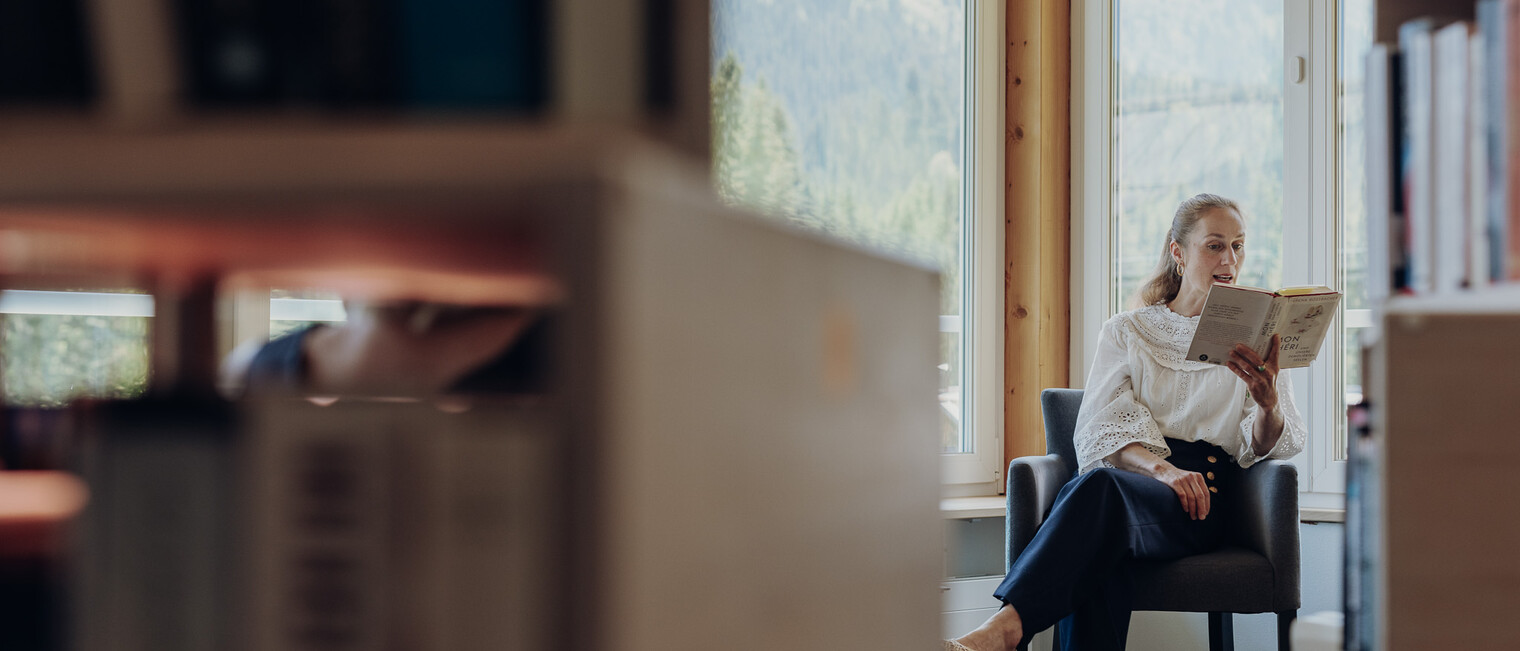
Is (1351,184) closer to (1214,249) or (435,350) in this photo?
(1214,249)

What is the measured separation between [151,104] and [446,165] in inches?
5.2

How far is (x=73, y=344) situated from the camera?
185cm

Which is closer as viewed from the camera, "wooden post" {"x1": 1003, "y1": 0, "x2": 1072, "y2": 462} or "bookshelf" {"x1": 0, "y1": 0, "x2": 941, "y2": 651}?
"bookshelf" {"x1": 0, "y1": 0, "x2": 941, "y2": 651}

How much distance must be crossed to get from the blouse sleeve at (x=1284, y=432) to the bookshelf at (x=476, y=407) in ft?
7.21

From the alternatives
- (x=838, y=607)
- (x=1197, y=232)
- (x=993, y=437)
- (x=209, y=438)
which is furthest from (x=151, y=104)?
(x=993, y=437)

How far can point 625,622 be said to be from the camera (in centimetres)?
32

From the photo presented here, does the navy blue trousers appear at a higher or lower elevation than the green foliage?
lower

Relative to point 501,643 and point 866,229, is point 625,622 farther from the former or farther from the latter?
point 866,229

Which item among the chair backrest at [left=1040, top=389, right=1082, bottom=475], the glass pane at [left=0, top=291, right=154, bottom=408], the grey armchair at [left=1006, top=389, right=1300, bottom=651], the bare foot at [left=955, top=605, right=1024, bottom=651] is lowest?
the bare foot at [left=955, top=605, right=1024, bottom=651]

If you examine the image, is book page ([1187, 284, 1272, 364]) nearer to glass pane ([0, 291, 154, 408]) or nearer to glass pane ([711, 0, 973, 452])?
glass pane ([711, 0, 973, 452])

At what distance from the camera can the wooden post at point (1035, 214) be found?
3.17 metres

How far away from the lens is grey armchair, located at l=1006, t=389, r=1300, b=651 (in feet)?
7.07

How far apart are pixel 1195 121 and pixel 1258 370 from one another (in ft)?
3.33

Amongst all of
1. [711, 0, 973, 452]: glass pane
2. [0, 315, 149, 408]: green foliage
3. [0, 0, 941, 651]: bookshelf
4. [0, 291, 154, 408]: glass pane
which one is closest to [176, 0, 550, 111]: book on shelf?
[0, 0, 941, 651]: bookshelf
